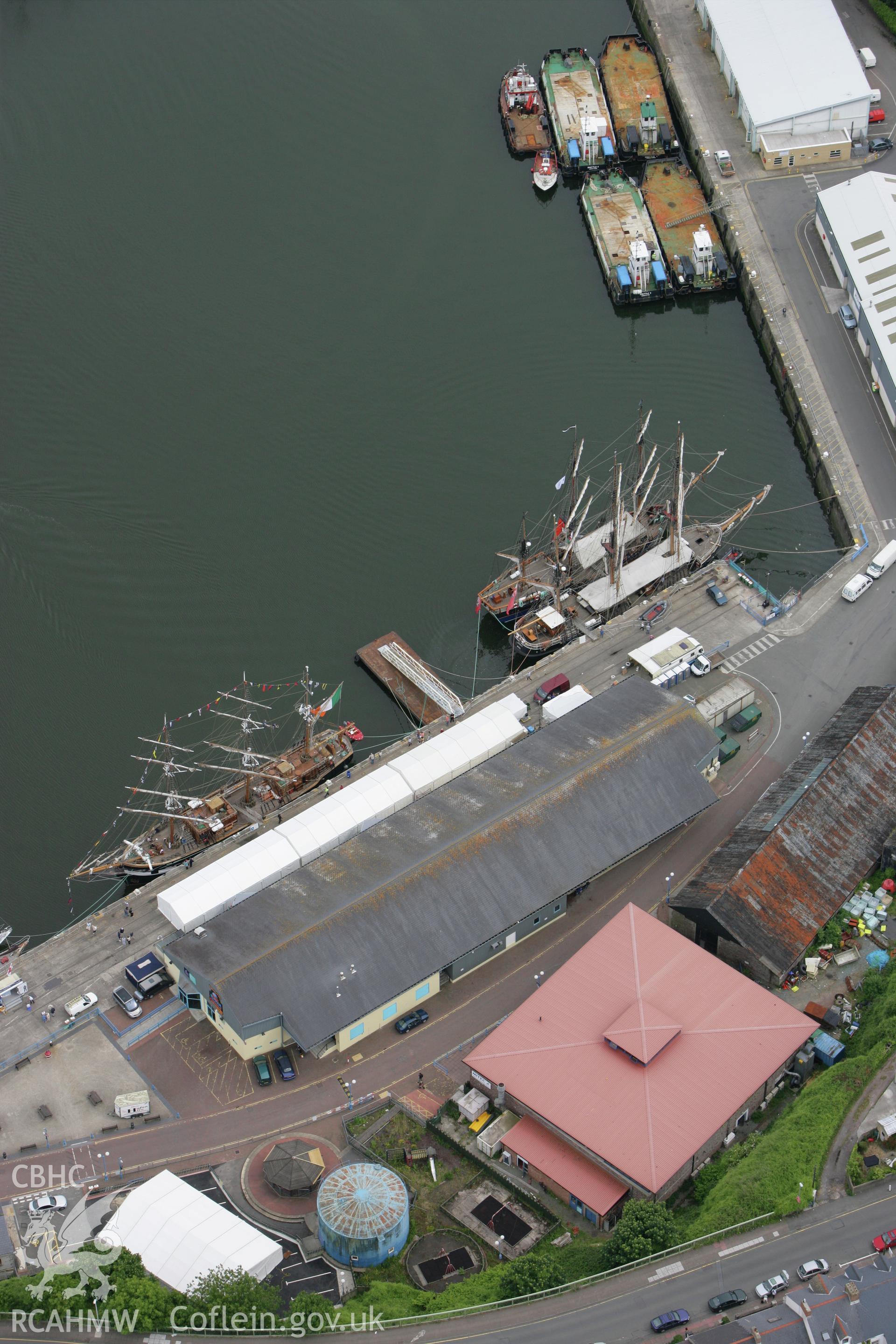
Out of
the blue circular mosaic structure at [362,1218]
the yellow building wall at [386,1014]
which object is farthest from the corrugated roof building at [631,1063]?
the blue circular mosaic structure at [362,1218]

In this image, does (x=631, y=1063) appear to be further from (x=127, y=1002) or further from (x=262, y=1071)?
(x=127, y=1002)

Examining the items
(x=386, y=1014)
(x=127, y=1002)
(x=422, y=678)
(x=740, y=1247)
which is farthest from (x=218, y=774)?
(x=740, y=1247)

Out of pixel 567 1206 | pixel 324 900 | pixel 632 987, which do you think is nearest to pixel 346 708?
pixel 324 900

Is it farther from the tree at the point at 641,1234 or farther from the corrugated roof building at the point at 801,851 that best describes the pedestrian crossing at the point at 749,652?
the tree at the point at 641,1234

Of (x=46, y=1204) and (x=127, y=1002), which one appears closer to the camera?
(x=46, y=1204)

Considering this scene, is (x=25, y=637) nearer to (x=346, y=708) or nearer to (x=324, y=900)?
(x=346, y=708)

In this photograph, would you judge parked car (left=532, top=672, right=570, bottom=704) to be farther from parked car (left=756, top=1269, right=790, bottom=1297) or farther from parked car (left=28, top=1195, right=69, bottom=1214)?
parked car (left=756, top=1269, right=790, bottom=1297)
